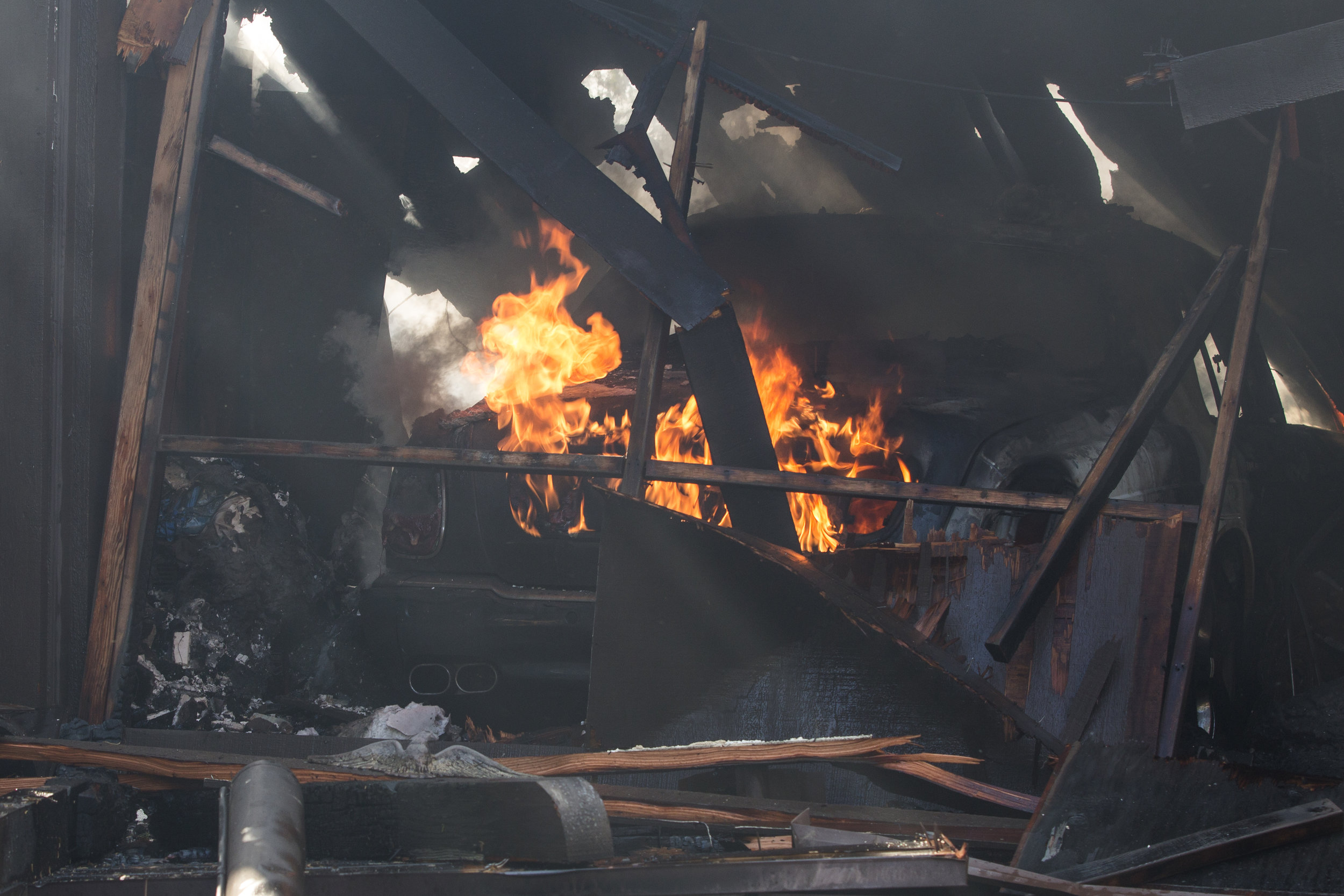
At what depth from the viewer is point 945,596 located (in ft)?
11.2

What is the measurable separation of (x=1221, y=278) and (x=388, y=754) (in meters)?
3.81

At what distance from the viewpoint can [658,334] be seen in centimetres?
370

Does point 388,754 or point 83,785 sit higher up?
point 388,754

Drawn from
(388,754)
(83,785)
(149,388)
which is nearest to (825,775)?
(388,754)

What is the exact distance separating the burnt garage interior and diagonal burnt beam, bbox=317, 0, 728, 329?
19mm

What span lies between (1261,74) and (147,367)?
198 inches

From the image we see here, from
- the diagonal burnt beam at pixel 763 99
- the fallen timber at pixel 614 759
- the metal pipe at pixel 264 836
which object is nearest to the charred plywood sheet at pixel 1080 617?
the fallen timber at pixel 614 759

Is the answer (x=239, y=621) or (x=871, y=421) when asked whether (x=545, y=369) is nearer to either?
(x=871, y=421)

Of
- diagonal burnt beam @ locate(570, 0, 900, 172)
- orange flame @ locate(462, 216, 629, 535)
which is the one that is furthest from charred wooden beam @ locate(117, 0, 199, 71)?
orange flame @ locate(462, 216, 629, 535)

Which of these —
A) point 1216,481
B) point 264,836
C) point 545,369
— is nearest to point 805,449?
point 545,369

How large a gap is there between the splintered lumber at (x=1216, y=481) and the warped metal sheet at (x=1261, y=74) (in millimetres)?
236

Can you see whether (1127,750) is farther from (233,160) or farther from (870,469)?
(233,160)

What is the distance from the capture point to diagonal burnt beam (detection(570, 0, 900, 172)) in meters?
4.31

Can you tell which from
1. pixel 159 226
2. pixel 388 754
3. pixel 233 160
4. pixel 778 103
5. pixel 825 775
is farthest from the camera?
pixel 778 103
